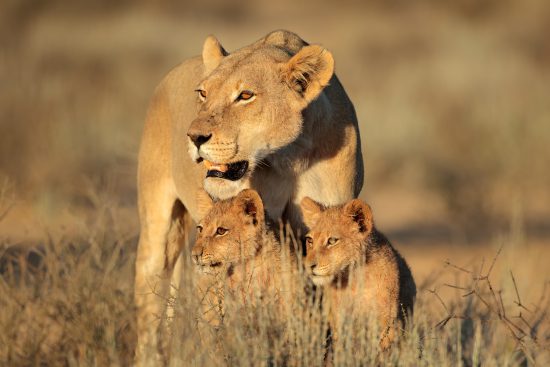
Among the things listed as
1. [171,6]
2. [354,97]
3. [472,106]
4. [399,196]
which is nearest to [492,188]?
[399,196]

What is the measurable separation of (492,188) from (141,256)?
808 centimetres

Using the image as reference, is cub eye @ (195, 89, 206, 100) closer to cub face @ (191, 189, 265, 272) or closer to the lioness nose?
cub face @ (191, 189, 265, 272)

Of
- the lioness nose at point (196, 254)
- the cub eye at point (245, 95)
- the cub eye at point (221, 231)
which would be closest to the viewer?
the lioness nose at point (196, 254)

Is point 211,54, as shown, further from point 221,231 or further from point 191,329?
point 191,329

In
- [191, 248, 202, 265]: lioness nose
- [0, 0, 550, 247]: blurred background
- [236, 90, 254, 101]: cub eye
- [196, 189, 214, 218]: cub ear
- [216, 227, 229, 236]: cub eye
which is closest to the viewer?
[191, 248, 202, 265]: lioness nose

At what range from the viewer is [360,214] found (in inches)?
207

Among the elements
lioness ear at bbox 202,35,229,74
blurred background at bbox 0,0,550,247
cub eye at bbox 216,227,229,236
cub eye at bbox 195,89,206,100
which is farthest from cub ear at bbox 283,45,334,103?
blurred background at bbox 0,0,550,247

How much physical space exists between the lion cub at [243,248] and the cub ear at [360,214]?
0.35 meters

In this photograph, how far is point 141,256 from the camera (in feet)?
23.4

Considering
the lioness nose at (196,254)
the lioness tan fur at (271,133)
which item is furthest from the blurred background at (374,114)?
the lioness nose at (196,254)

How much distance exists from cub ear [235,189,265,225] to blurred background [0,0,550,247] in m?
1.49

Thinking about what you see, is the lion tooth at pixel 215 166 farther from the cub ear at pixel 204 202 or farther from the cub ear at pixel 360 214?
the cub ear at pixel 360 214

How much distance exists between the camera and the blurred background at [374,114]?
12758 mm

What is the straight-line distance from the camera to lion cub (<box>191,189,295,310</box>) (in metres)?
5.12
